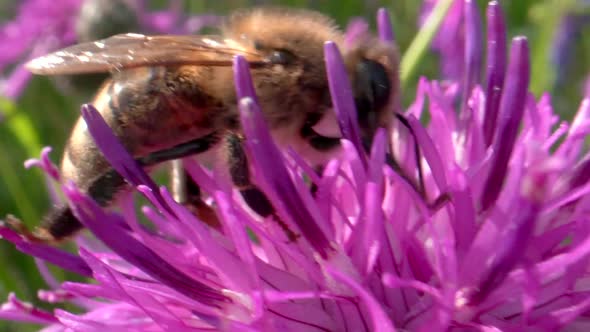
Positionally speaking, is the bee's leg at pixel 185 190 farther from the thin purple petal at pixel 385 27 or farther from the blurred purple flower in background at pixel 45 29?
the blurred purple flower in background at pixel 45 29

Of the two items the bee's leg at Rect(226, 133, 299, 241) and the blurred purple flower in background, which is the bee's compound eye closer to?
the bee's leg at Rect(226, 133, 299, 241)

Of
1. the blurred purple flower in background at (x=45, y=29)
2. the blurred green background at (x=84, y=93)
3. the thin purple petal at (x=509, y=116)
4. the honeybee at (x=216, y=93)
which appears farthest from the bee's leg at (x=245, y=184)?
the blurred purple flower in background at (x=45, y=29)

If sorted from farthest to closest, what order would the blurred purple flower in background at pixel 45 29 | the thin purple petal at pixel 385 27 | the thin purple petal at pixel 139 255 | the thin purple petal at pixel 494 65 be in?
1. the blurred purple flower in background at pixel 45 29
2. the thin purple petal at pixel 385 27
3. the thin purple petal at pixel 494 65
4. the thin purple petal at pixel 139 255

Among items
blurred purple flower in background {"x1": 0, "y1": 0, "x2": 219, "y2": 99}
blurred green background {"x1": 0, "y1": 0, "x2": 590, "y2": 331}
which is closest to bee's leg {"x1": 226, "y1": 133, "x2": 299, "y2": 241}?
blurred green background {"x1": 0, "y1": 0, "x2": 590, "y2": 331}

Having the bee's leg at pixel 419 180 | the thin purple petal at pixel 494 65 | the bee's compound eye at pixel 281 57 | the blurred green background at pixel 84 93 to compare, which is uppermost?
the bee's compound eye at pixel 281 57

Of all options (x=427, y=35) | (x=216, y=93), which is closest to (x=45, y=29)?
(x=427, y=35)

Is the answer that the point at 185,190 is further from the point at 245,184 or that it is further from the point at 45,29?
the point at 45,29
